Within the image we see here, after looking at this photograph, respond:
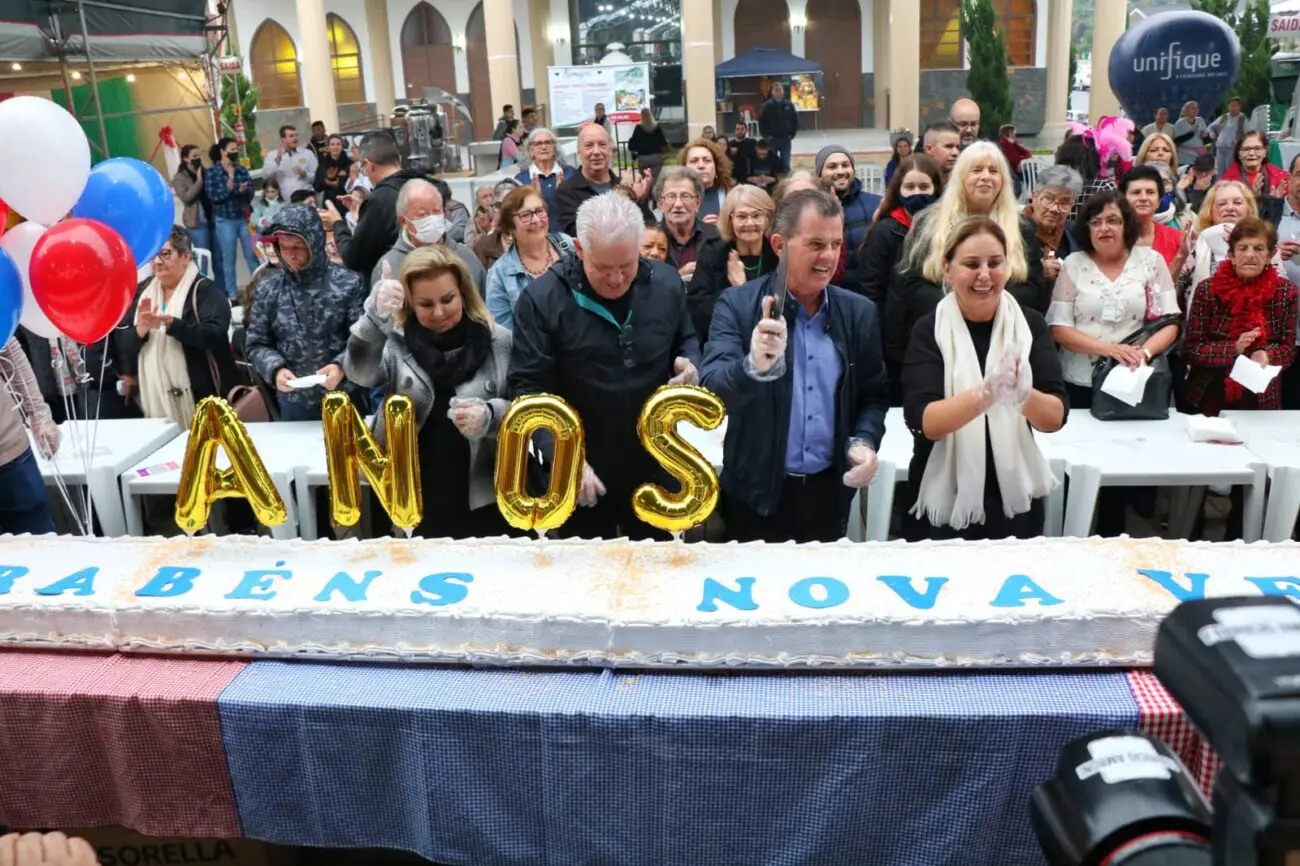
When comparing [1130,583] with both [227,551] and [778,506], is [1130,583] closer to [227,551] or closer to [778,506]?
[778,506]

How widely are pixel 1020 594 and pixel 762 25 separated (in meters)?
23.2

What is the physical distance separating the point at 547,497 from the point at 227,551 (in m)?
0.84

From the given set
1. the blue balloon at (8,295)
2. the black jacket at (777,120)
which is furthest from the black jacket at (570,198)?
the black jacket at (777,120)

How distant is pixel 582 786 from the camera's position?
7.25ft

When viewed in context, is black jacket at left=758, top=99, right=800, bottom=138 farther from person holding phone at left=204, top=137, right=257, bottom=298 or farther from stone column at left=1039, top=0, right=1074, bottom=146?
stone column at left=1039, top=0, right=1074, bottom=146

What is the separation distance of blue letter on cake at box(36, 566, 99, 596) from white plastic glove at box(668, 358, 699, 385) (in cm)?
153

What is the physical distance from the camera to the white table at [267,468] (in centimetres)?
392

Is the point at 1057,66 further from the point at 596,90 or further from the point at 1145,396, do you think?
the point at 1145,396

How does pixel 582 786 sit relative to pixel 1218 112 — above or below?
below

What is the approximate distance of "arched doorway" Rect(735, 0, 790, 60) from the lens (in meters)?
23.5

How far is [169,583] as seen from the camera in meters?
2.62

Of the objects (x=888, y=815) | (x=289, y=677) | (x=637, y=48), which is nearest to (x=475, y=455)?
(x=289, y=677)

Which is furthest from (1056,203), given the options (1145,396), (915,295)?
(915,295)

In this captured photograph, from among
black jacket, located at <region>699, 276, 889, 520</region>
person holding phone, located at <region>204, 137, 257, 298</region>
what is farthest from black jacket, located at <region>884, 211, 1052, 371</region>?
person holding phone, located at <region>204, 137, 257, 298</region>
